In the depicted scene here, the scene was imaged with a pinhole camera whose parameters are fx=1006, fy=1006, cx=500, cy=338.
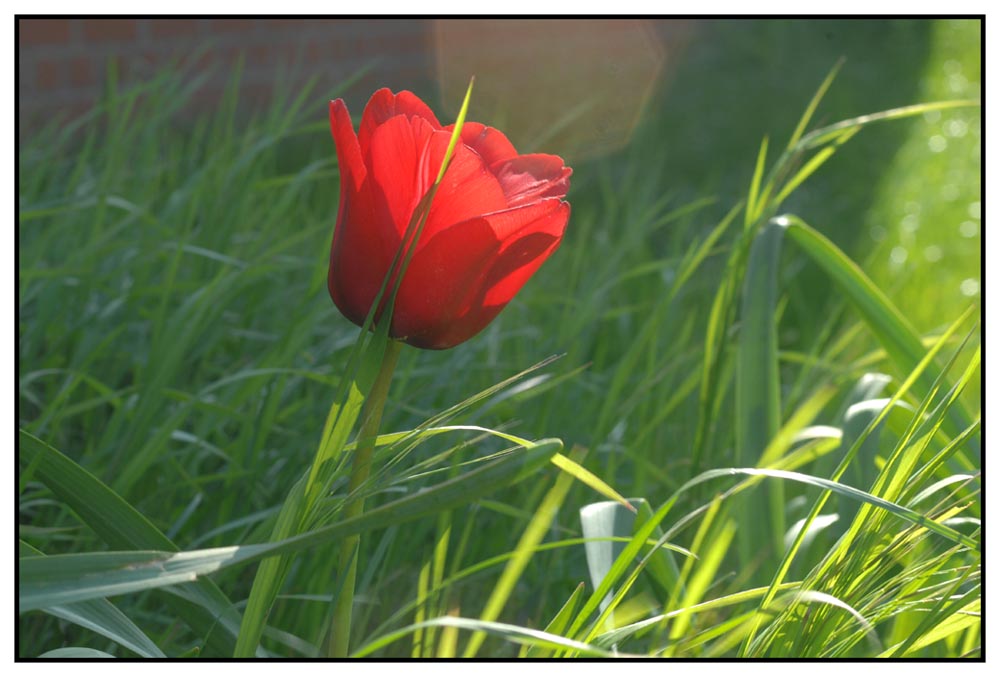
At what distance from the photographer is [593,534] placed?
724mm

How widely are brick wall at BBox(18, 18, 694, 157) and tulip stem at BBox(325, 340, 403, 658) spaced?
5.96ft

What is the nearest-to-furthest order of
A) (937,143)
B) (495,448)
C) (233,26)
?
(495,448) → (233,26) → (937,143)

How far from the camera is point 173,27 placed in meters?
2.59

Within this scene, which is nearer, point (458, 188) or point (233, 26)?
point (458, 188)

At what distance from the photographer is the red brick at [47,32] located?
2377 millimetres

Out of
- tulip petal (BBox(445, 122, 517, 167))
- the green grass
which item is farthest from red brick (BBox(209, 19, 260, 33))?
tulip petal (BBox(445, 122, 517, 167))

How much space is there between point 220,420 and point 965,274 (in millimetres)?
1636

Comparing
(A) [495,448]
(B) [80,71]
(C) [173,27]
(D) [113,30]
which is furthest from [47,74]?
(A) [495,448]

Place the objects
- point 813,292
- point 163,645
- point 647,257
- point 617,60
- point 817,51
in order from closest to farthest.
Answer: point 163,645 → point 647,257 → point 813,292 → point 617,60 → point 817,51

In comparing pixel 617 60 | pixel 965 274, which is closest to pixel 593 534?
pixel 965 274

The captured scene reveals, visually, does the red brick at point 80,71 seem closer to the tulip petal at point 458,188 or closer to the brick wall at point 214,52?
the brick wall at point 214,52

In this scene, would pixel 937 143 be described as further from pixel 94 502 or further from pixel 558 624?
pixel 94 502

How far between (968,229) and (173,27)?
2.01 meters
